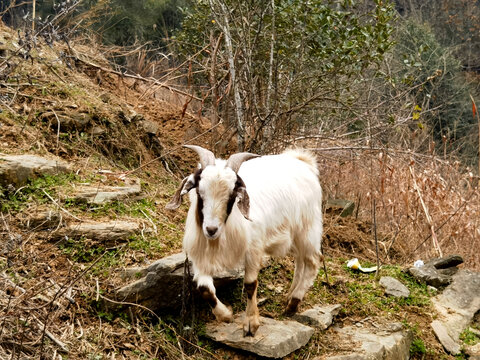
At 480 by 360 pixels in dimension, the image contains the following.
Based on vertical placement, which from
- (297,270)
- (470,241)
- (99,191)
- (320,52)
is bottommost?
(470,241)

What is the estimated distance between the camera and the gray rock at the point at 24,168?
484 centimetres

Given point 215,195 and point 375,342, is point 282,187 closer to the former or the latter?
point 215,195

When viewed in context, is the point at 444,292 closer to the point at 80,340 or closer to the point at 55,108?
the point at 80,340

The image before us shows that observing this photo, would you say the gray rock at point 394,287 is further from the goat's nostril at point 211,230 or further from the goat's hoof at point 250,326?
the goat's nostril at point 211,230

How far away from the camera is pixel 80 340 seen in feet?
12.1

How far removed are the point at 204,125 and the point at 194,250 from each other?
13.8 feet

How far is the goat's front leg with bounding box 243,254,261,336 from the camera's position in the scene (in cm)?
412

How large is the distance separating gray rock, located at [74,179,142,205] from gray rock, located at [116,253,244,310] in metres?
1.06

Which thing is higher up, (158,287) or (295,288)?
(158,287)

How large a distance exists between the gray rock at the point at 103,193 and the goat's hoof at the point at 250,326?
5.88 ft

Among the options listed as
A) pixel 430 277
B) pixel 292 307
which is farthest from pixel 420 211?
pixel 292 307

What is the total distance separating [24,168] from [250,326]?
8.30 feet

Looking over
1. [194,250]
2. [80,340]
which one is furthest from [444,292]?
[80,340]

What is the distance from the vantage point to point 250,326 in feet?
13.5
